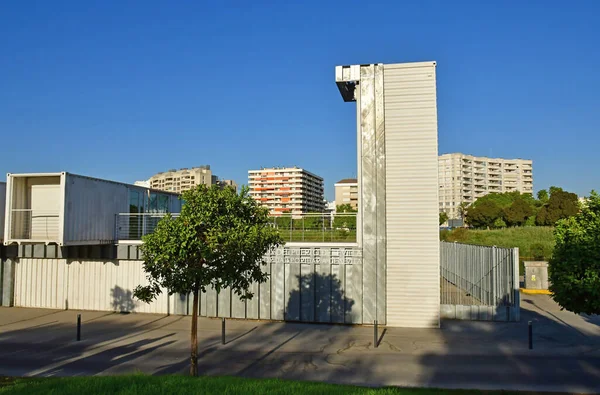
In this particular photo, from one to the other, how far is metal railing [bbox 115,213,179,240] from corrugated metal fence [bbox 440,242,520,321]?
13.9m

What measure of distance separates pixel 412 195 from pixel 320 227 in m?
4.11

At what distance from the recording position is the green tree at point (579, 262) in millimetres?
11094

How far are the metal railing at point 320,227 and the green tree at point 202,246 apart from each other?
7.97 metres

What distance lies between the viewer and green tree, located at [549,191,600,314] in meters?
11.1

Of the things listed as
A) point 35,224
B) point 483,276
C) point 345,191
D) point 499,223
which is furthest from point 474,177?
point 35,224

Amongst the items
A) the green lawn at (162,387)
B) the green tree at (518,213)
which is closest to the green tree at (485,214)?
the green tree at (518,213)

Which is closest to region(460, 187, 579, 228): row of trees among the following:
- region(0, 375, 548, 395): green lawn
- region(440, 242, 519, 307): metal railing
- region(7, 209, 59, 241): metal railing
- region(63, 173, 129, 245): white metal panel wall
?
region(440, 242, 519, 307): metal railing

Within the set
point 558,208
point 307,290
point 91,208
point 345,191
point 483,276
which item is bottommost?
point 307,290

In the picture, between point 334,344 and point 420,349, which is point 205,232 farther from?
point 420,349

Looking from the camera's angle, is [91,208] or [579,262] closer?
[579,262]

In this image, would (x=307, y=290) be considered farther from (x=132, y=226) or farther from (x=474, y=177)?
(x=474, y=177)

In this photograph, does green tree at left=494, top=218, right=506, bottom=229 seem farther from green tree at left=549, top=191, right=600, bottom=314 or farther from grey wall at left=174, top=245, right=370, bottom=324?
green tree at left=549, top=191, right=600, bottom=314

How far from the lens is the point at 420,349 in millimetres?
15367

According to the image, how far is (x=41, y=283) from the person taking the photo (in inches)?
904
